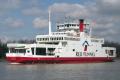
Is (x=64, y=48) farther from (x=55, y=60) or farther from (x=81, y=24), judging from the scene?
(x=81, y=24)

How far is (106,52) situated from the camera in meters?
117

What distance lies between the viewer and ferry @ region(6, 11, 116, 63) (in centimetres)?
9662

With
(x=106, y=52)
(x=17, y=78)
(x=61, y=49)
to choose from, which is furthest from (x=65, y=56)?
(x=17, y=78)

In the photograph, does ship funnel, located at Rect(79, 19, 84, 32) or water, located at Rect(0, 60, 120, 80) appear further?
ship funnel, located at Rect(79, 19, 84, 32)

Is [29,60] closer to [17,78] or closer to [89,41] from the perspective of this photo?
[89,41]

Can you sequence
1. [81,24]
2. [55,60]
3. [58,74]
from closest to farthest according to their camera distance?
[58,74]
[55,60]
[81,24]

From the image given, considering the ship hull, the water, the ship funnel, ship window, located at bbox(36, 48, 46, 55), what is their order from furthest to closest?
the ship funnel, ship window, located at bbox(36, 48, 46, 55), the ship hull, the water

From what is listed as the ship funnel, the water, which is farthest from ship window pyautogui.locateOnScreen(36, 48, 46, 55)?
the water

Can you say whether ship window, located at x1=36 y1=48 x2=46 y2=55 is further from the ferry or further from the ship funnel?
the ship funnel

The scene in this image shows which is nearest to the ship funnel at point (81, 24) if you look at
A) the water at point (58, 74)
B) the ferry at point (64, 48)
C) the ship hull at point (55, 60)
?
the ferry at point (64, 48)

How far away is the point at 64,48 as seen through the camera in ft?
332

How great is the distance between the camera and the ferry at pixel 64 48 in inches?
3804

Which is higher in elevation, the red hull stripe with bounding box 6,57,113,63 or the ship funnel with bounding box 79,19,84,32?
the ship funnel with bounding box 79,19,84,32

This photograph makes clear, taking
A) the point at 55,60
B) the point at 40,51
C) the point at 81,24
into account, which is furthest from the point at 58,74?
the point at 81,24
